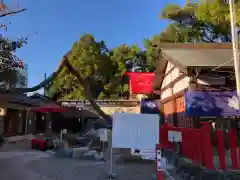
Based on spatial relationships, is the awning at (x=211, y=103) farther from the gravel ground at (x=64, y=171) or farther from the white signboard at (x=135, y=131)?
the white signboard at (x=135, y=131)

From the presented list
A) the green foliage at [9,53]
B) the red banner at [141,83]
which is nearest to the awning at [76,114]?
the red banner at [141,83]

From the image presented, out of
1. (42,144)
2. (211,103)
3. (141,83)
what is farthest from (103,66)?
(211,103)

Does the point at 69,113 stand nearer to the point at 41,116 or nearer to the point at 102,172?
the point at 41,116

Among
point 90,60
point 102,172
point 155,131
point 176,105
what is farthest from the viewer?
point 90,60

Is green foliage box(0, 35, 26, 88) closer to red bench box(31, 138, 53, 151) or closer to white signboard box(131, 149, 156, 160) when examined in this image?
white signboard box(131, 149, 156, 160)

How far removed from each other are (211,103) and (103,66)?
2755 cm

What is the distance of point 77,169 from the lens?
8.52 metres

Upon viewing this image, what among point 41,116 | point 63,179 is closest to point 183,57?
point 63,179

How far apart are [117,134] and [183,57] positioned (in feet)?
16.4

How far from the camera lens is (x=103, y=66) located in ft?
117

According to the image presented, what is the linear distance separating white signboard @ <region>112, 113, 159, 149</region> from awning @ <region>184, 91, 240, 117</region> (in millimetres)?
2675

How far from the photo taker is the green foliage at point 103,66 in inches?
1340

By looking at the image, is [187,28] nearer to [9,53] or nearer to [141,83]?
[141,83]

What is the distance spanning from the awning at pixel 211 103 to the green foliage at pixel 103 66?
2389cm
